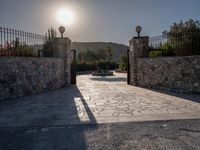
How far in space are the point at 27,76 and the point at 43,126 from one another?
15.7 feet

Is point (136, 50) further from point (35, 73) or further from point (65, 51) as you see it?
point (35, 73)

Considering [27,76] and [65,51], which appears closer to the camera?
[27,76]

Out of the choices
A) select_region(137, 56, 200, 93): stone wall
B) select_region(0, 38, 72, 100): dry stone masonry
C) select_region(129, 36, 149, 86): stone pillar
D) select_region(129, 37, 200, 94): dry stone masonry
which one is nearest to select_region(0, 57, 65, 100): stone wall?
select_region(0, 38, 72, 100): dry stone masonry

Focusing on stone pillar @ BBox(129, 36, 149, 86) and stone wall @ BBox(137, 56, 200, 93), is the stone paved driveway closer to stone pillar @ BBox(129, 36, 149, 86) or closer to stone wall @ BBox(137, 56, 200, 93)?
stone wall @ BBox(137, 56, 200, 93)

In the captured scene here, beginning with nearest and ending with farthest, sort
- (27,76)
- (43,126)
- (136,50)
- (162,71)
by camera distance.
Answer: (43,126)
(27,76)
(162,71)
(136,50)

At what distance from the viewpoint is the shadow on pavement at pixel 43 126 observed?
4062mm

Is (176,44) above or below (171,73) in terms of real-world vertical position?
above

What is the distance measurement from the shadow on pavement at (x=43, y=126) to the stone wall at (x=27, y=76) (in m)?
1.03

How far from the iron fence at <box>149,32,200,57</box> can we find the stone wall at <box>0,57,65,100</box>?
16.7ft

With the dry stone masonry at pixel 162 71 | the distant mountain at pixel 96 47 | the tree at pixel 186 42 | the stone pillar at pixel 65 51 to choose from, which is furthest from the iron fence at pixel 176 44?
the distant mountain at pixel 96 47

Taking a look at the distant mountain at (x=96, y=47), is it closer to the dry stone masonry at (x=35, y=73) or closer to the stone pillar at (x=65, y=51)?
the stone pillar at (x=65, y=51)

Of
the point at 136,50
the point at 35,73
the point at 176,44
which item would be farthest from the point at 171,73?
the point at 35,73

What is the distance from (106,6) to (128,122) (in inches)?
331

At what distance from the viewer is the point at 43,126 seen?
16.8 ft
